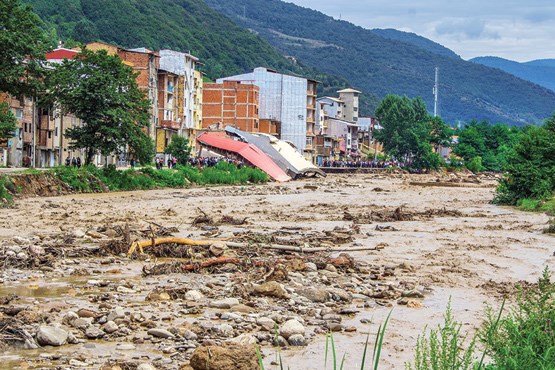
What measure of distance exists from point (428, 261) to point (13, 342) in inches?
519

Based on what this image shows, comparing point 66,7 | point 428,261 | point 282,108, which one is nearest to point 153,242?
point 428,261

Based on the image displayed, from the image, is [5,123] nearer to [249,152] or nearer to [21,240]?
[21,240]

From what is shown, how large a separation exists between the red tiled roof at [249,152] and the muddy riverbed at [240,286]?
5279cm

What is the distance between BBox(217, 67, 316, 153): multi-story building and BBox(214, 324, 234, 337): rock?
11568cm

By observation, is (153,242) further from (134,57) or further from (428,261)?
(134,57)

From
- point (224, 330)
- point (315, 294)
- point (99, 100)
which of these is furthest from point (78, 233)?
point (99, 100)

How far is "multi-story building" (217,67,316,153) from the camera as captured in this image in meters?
128

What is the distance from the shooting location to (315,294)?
15.1 m

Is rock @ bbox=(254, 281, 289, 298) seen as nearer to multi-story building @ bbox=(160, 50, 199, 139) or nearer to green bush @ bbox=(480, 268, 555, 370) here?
green bush @ bbox=(480, 268, 555, 370)

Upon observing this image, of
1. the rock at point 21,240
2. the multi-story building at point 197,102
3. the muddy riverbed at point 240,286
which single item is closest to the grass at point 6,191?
the muddy riverbed at point 240,286

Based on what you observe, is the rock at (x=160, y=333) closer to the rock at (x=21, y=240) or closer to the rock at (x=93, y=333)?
the rock at (x=93, y=333)

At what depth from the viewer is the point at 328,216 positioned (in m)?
37.9

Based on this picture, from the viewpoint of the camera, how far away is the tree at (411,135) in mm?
136125

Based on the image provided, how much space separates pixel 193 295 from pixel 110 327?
2909 mm
